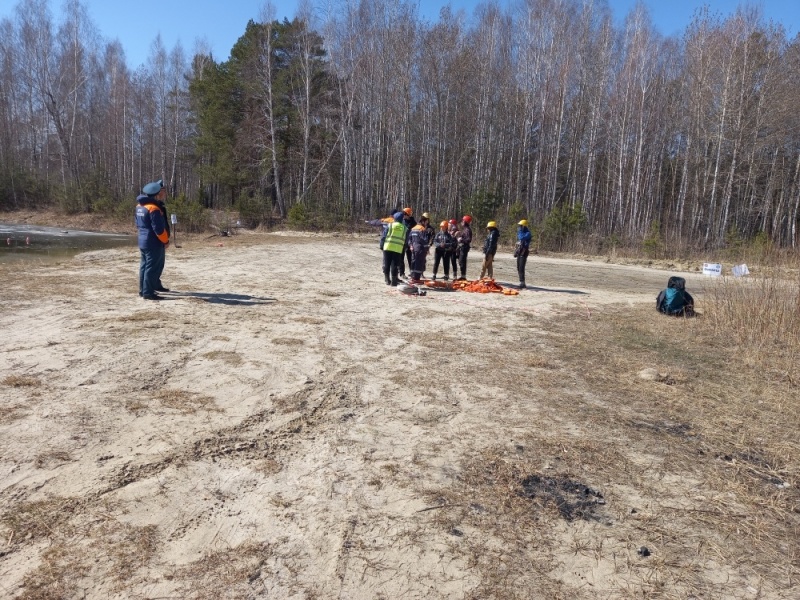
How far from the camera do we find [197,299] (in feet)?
30.3

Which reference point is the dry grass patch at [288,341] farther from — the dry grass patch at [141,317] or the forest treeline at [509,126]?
the forest treeline at [509,126]

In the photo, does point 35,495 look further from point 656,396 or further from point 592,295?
point 592,295

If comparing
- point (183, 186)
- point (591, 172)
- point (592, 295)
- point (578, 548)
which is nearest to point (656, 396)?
point (578, 548)

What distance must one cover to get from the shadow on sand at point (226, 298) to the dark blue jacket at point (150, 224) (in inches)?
38.3

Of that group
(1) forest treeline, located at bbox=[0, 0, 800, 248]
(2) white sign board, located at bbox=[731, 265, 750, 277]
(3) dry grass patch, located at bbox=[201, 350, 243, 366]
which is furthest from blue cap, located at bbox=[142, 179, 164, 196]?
(1) forest treeline, located at bbox=[0, 0, 800, 248]

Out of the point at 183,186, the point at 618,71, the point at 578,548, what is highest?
the point at 618,71

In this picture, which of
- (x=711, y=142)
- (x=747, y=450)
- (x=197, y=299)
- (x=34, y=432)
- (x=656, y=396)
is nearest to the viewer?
(x=34, y=432)

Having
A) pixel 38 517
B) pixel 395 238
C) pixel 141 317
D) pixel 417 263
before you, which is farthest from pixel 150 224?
pixel 38 517

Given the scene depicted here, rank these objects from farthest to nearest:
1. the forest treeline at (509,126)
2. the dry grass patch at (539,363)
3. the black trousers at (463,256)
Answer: the forest treeline at (509,126) → the black trousers at (463,256) → the dry grass patch at (539,363)

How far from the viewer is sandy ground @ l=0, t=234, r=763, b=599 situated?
274 cm

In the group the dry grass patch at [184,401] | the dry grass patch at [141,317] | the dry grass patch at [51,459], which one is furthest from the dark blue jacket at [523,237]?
the dry grass patch at [51,459]

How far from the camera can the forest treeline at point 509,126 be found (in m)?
28.6

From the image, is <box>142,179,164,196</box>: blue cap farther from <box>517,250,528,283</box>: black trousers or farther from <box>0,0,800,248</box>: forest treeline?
<box>0,0,800,248</box>: forest treeline

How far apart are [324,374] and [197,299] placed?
440cm
